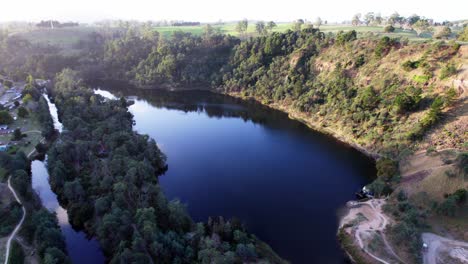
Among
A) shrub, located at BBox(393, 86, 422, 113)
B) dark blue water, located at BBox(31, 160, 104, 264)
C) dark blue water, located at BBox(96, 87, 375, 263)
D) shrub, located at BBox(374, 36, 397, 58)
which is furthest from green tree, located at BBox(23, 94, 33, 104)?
shrub, located at BBox(374, 36, 397, 58)

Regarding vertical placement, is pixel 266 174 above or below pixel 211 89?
below

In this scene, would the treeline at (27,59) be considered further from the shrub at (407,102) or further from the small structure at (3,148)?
the shrub at (407,102)

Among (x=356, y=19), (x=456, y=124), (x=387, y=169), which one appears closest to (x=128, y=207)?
(x=387, y=169)

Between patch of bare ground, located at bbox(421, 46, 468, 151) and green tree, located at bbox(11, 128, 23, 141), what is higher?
patch of bare ground, located at bbox(421, 46, 468, 151)

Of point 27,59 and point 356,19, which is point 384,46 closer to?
point 356,19

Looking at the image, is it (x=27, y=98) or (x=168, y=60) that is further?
(x=168, y=60)

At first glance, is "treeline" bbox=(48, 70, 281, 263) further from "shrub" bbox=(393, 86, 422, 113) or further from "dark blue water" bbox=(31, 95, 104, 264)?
"shrub" bbox=(393, 86, 422, 113)
